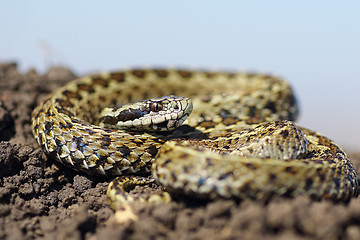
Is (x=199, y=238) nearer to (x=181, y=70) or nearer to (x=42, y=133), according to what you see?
(x=42, y=133)

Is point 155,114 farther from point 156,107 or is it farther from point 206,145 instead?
point 206,145

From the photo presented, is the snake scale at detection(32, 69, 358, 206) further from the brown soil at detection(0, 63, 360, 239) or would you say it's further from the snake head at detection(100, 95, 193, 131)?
the brown soil at detection(0, 63, 360, 239)

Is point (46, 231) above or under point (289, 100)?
under

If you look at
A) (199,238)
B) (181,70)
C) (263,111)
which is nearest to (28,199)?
(199,238)

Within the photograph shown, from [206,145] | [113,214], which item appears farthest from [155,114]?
[113,214]

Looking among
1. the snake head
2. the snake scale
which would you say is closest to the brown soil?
the snake scale

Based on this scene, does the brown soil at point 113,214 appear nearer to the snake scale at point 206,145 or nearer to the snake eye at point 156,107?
the snake scale at point 206,145

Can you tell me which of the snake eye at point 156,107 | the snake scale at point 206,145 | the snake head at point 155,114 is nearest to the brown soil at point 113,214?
the snake scale at point 206,145
